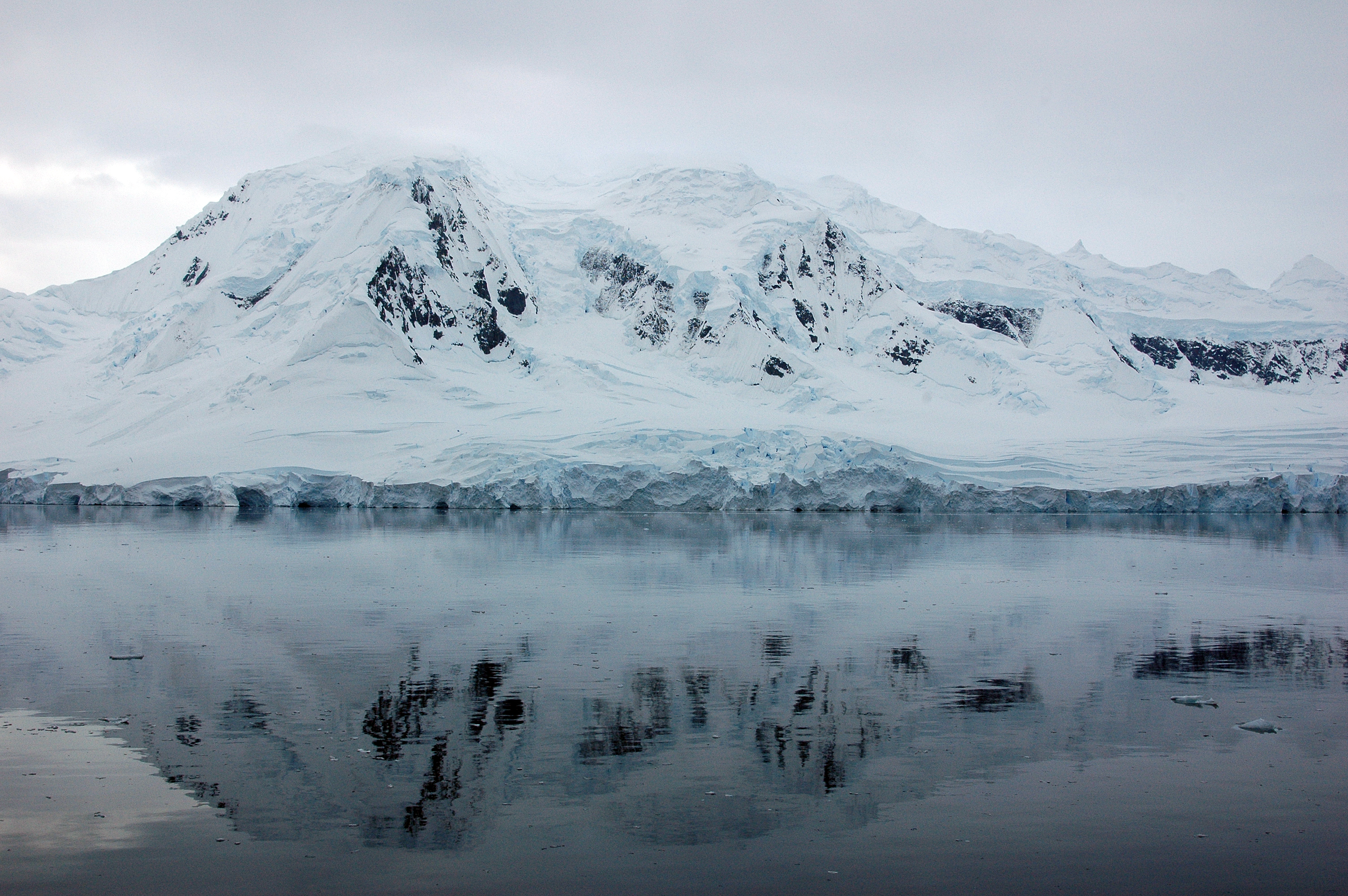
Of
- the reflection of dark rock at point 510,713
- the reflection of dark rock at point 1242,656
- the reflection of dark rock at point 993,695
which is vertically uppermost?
the reflection of dark rock at point 510,713

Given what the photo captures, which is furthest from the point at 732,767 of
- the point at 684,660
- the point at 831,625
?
the point at 831,625

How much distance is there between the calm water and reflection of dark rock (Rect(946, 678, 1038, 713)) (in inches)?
2.4

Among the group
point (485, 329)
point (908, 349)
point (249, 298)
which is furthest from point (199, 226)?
point (908, 349)

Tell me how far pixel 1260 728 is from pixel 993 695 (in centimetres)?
221

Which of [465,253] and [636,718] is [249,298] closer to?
[465,253]

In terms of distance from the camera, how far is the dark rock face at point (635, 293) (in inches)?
2776

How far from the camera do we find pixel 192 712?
915 cm

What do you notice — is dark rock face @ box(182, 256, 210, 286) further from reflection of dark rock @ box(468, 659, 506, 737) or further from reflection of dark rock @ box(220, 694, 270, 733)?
reflection of dark rock @ box(220, 694, 270, 733)

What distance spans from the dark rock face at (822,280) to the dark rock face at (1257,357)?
20378 millimetres

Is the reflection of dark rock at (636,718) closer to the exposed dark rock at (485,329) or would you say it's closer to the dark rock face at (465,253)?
the exposed dark rock at (485,329)

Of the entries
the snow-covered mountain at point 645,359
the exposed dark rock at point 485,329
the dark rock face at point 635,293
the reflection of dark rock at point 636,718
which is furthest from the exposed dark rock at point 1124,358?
the reflection of dark rock at point 636,718

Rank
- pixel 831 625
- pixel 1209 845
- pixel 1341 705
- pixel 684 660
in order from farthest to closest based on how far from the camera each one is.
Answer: pixel 831 625
pixel 684 660
pixel 1341 705
pixel 1209 845

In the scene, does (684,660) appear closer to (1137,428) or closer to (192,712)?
(192,712)

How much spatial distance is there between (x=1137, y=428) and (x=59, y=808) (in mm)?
57302
